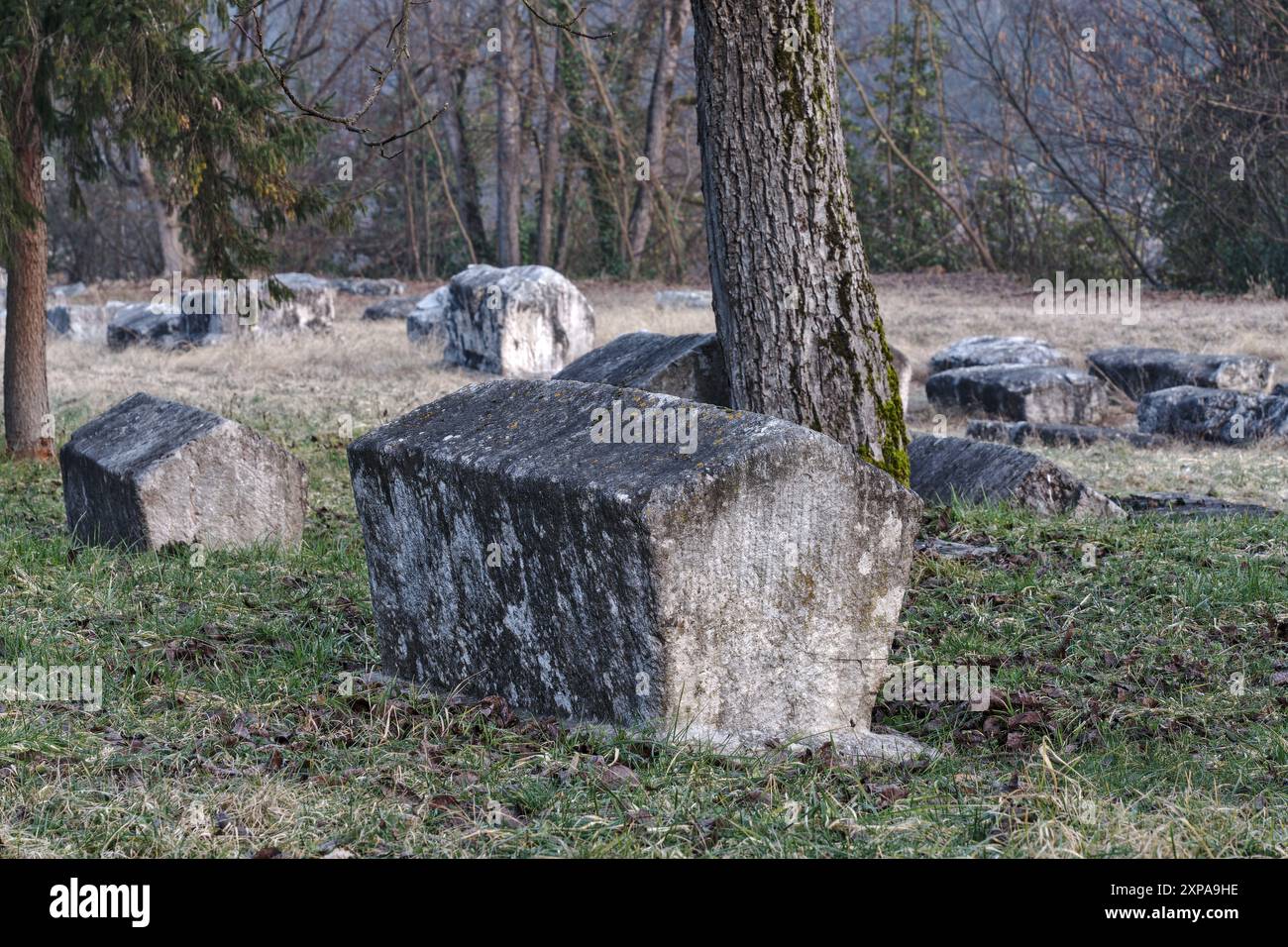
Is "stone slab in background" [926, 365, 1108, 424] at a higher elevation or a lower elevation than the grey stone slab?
lower

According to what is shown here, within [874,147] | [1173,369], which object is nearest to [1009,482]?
[1173,369]

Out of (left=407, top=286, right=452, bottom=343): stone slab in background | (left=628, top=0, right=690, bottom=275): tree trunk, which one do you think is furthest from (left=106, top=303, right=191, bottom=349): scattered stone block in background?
(left=628, top=0, right=690, bottom=275): tree trunk

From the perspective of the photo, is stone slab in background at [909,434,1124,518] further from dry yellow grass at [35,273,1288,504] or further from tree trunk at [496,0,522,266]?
tree trunk at [496,0,522,266]

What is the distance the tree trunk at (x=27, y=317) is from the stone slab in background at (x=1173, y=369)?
1061cm

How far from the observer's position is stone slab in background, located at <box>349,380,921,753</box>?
3.99 meters

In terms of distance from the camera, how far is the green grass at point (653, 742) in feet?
11.2

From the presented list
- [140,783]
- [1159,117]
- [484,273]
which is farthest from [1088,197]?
[140,783]

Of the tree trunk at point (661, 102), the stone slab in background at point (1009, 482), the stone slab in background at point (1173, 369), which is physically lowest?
the stone slab in background at point (1009, 482)

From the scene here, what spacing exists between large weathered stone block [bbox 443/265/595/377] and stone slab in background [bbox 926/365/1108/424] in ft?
15.2

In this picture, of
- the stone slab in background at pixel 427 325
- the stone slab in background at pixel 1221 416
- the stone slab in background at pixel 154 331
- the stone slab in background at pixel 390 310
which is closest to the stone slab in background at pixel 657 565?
the stone slab in background at pixel 1221 416

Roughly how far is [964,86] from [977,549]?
32086 millimetres

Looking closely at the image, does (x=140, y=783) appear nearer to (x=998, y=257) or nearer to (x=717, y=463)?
(x=717, y=463)

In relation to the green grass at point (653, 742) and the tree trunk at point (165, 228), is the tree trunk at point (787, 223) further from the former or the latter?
the tree trunk at point (165, 228)

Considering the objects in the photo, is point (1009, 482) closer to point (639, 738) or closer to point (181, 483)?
point (639, 738)
